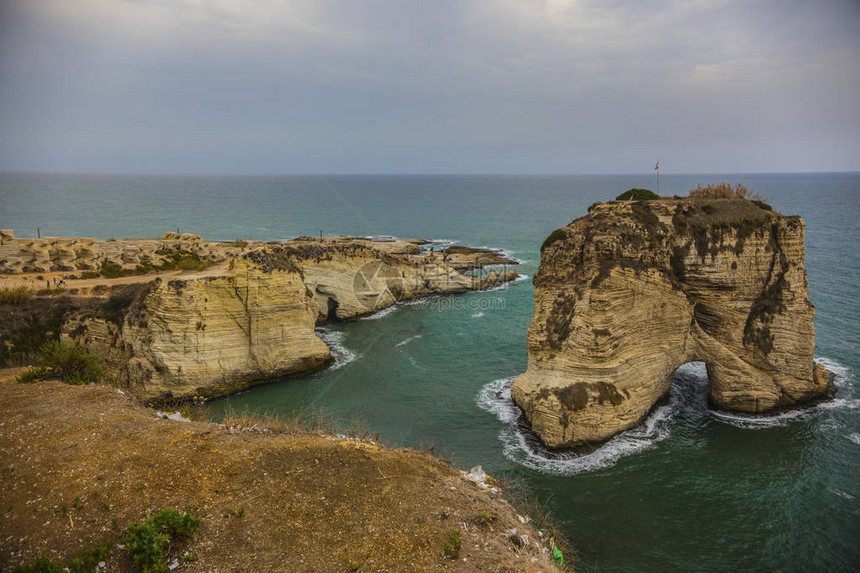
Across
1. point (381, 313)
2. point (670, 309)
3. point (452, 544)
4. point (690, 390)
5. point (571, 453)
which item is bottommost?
point (571, 453)

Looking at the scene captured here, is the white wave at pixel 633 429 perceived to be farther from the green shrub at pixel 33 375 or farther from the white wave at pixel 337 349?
the green shrub at pixel 33 375

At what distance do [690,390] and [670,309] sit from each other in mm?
6349

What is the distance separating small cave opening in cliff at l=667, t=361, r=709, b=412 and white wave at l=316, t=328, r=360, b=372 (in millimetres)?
19609

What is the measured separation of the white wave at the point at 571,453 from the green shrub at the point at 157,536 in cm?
1391

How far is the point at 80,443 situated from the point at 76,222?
106458 millimetres

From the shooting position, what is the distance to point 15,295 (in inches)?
1103

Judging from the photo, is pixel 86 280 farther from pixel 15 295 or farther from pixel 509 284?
pixel 509 284

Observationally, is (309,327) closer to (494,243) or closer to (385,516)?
(385,516)

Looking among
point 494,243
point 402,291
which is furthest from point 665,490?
point 494,243

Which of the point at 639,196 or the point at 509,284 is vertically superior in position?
the point at 639,196

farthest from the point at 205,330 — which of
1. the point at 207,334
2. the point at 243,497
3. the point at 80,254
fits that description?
the point at 80,254

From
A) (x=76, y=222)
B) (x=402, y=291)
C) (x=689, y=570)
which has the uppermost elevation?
(x=76, y=222)

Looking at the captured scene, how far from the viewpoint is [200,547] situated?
9.20 meters

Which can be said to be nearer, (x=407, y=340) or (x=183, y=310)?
(x=183, y=310)
